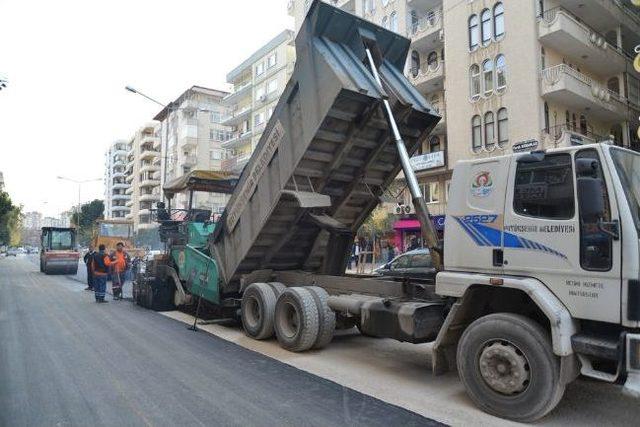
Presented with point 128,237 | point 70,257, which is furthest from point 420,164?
point 70,257

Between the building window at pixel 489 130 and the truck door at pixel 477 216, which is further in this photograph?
the building window at pixel 489 130

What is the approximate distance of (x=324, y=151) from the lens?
23.0 feet

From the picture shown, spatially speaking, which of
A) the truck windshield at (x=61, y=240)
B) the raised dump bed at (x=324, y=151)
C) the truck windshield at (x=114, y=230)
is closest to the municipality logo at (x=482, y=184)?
the raised dump bed at (x=324, y=151)

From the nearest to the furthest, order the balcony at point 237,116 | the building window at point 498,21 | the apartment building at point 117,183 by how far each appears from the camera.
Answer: the building window at point 498,21, the balcony at point 237,116, the apartment building at point 117,183

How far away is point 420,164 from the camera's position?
27.6m

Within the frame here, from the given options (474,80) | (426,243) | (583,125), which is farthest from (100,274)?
(583,125)

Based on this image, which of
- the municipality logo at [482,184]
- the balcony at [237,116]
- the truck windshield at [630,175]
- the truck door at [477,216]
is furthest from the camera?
the balcony at [237,116]

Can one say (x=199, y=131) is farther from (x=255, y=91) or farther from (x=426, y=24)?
(x=426, y=24)

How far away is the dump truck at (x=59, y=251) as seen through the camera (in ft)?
82.4

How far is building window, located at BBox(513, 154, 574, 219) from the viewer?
14.5ft

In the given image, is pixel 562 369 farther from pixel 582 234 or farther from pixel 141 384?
pixel 141 384

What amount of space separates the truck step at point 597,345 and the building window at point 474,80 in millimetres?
22309

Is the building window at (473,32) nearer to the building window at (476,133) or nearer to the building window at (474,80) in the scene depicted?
the building window at (474,80)

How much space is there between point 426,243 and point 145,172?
81.8 meters
